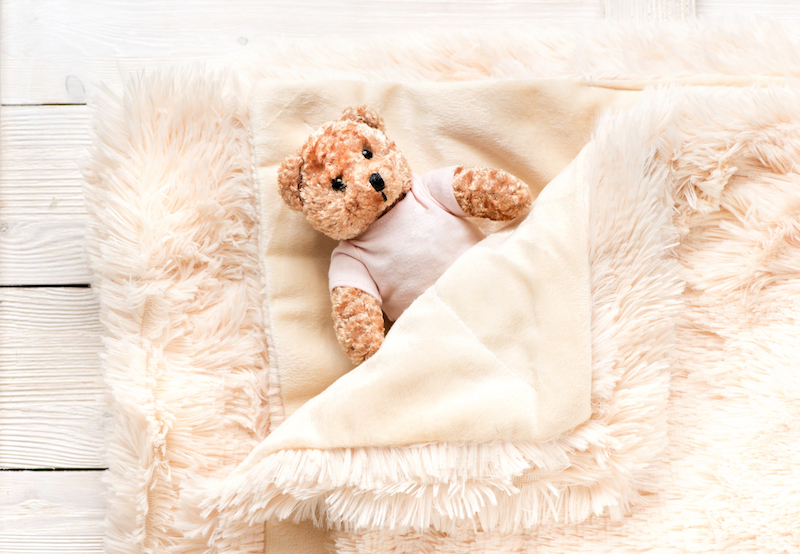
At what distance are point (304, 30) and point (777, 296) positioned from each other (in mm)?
727

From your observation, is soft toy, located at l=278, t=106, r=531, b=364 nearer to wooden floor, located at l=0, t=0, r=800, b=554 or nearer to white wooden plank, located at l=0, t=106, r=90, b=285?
wooden floor, located at l=0, t=0, r=800, b=554

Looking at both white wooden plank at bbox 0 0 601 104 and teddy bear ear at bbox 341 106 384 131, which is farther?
white wooden plank at bbox 0 0 601 104

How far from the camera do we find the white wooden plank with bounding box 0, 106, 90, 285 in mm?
834

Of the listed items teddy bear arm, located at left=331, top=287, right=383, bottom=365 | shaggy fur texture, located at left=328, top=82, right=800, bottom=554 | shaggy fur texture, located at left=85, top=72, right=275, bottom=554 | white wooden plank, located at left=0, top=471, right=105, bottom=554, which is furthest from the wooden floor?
teddy bear arm, located at left=331, top=287, right=383, bottom=365

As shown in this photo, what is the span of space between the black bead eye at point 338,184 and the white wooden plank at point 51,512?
1.77ft

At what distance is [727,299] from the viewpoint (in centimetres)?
72

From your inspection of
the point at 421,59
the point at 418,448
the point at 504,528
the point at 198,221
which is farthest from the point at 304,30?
the point at 504,528

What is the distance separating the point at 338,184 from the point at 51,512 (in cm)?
61

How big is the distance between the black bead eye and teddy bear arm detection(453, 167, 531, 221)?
137 mm

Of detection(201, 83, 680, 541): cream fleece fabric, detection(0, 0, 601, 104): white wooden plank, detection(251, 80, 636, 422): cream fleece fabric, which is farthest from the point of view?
detection(0, 0, 601, 104): white wooden plank

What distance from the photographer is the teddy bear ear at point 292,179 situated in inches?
26.3

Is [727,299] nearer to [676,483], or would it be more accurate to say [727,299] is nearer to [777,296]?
[777,296]

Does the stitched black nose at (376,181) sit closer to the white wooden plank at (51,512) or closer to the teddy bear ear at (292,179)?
the teddy bear ear at (292,179)

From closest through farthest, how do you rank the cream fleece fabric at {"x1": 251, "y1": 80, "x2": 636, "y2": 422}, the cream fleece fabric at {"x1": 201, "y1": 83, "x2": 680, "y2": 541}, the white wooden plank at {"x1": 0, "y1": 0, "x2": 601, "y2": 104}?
the cream fleece fabric at {"x1": 201, "y1": 83, "x2": 680, "y2": 541}, the cream fleece fabric at {"x1": 251, "y1": 80, "x2": 636, "y2": 422}, the white wooden plank at {"x1": 0, "y1": 0, "x2": 601, "y2": 104}
